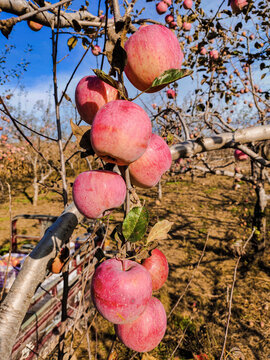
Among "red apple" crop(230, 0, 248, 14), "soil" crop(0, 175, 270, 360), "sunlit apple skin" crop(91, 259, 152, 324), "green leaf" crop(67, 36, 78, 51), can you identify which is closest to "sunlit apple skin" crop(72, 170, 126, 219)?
"sunlit apple skin" crop(91, 259, 152, 324)

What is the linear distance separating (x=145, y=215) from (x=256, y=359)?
348 centimetres

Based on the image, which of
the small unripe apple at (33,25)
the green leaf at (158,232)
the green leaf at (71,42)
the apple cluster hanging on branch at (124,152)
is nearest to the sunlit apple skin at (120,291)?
the apple cluster hanging on branch at (124,152)

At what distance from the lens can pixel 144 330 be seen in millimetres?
675

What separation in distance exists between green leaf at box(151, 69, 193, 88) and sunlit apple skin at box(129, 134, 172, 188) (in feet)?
0.59

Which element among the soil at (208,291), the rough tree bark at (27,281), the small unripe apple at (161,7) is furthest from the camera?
the soil at (208,291)

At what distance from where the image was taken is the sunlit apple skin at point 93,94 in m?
0.59

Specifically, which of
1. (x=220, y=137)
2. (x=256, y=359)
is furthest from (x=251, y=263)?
(x=220, y=137)

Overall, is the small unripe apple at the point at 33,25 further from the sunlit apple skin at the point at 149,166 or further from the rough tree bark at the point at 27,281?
the sunlit apple skin at the point at 149,166

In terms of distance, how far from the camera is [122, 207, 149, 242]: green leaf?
558 millimetres

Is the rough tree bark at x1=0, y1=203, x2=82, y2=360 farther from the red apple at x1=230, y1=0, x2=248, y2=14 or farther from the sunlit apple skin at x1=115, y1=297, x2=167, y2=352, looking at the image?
the red apple at x1=230, y1=0, x2=248, y2=14

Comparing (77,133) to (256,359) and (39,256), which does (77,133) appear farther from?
(256,359)

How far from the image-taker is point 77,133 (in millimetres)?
569

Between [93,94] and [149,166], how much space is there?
236 mm

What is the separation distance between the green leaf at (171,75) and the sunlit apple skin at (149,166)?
180 millimetres
